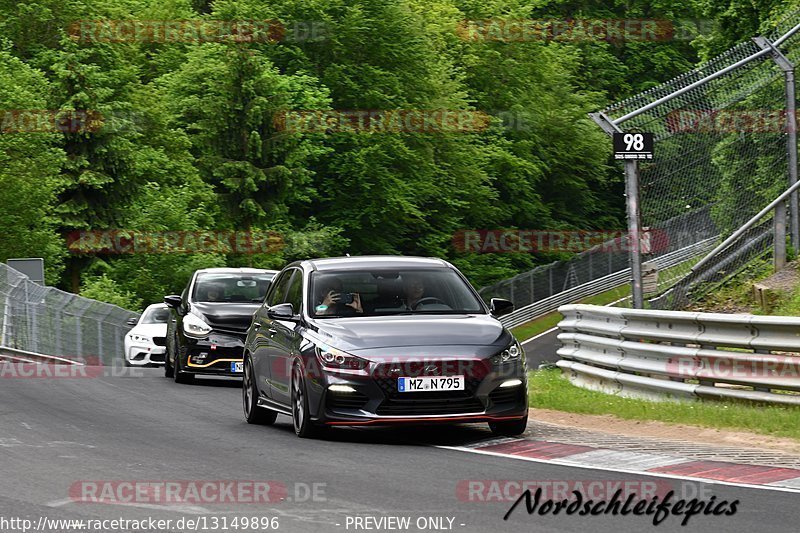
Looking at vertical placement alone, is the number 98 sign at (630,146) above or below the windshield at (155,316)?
above

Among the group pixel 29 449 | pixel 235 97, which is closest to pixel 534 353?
pixel 235 97

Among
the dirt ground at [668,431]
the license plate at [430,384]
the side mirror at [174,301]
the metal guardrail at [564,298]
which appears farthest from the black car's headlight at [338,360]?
the metal guardrail at [564,298]

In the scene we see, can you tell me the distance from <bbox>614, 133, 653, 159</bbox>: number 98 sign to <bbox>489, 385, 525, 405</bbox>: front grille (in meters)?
4.39

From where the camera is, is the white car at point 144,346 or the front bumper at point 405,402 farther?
the white car at point 144,346

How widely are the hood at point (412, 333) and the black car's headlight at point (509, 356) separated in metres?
0.06

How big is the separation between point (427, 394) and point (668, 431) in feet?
7.56

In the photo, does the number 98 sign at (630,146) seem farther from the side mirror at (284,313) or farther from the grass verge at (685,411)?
the side mirror at (284,313)

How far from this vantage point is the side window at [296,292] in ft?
44.9

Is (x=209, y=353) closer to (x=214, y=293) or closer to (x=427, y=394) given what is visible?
(x=214, y=293)

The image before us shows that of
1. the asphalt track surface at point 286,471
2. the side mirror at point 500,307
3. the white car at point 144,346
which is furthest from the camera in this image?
the white car at point 144,346

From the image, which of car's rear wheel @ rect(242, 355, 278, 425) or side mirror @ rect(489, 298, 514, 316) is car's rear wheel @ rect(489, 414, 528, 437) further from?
car's rear wheel @ rect(242, 355, 278, 425)

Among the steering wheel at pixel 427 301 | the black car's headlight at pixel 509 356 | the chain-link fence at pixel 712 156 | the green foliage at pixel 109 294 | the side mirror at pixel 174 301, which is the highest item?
the chain-link fence at pixel 712 156

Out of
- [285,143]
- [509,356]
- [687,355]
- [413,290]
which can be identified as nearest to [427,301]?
[413,290]

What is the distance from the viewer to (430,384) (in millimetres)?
12031
